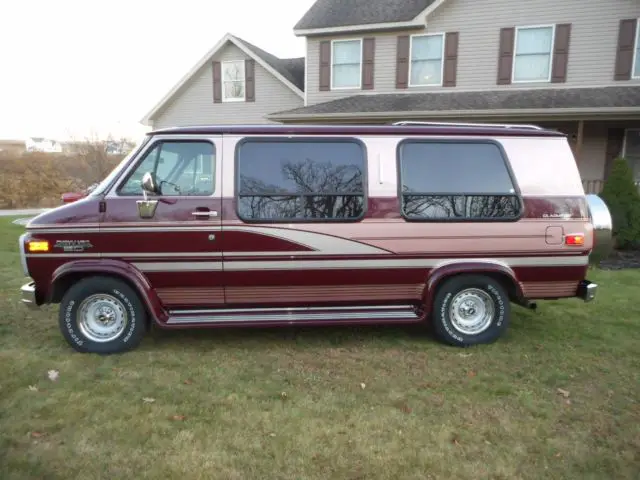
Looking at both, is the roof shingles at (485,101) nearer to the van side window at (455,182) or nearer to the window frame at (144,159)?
the van side window at (455,182)

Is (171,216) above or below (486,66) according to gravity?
below

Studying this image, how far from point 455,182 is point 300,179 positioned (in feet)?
5.03

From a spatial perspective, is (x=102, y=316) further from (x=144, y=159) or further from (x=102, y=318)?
(x=144, y=159)

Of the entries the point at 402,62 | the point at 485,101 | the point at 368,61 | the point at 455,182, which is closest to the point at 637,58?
the point at 485,101

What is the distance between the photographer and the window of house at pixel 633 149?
12.8 m

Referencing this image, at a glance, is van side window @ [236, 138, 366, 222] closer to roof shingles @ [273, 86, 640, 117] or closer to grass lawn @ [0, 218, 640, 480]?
grass lawn @ [0, 218, 640, 480]

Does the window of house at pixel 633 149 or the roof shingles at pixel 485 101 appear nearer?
the roof shingles at pixel 485 101

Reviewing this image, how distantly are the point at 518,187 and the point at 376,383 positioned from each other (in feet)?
7.71

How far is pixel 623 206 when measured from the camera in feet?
32.6

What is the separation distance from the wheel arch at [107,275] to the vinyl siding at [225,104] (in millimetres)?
13325

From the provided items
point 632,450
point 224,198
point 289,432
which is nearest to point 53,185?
point 224,198

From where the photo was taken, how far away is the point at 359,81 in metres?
14.8

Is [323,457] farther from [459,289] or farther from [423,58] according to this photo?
[423,58]

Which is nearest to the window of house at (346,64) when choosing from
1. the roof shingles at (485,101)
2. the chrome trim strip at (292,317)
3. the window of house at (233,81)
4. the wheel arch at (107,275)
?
the roof shingles at (485,101)
